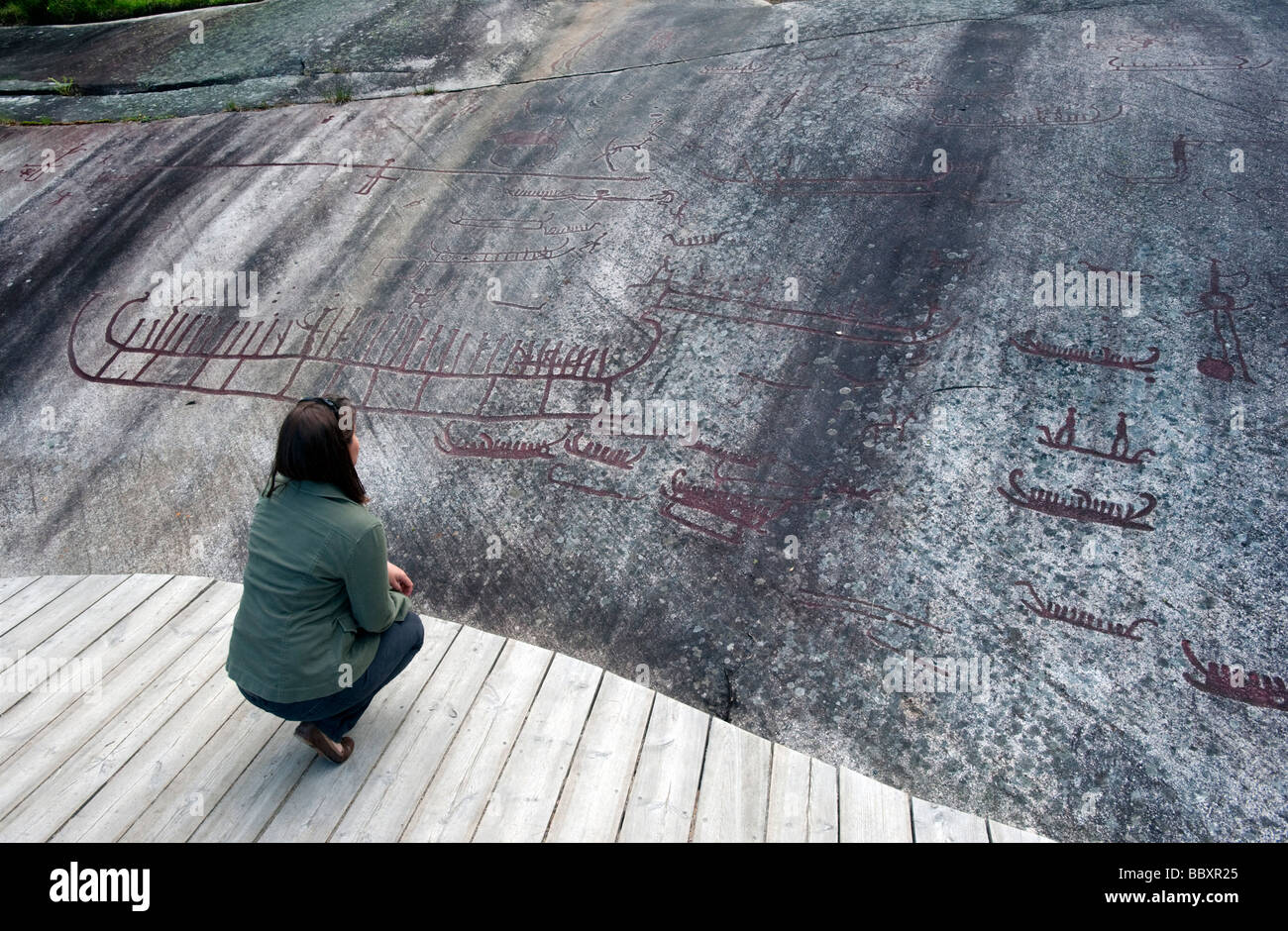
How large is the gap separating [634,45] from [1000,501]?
6.18m

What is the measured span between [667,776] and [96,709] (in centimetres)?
225

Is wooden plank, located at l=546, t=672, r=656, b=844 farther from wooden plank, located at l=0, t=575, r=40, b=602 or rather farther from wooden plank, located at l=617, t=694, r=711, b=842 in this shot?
wooden plank, located at l=0, t=575, r=40, b=602

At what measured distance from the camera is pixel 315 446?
252 centimetres

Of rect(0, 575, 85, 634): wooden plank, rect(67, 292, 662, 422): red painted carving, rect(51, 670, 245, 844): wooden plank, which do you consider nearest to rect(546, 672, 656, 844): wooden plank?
rect(51, 670, 245, 844): wooden plank

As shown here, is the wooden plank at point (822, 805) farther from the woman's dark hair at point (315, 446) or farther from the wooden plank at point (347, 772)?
the woman's dark hair at point (315, 446)

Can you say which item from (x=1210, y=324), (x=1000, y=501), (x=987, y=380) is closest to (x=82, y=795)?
(x=1000, y=501)

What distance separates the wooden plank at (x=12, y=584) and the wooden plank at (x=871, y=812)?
13.0 ft

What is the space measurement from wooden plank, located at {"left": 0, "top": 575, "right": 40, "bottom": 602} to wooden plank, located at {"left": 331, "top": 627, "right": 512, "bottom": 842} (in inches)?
91.5

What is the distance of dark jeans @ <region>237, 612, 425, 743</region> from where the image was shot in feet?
8.95

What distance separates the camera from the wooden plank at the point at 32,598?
3.79m

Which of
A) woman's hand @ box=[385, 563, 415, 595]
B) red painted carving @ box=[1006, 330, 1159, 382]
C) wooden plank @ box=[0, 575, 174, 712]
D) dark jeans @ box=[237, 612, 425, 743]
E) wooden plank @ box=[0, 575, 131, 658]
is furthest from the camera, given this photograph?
red painted carving @ box=[1006, 330, 1159, 382]

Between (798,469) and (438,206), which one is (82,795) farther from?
(438,206)

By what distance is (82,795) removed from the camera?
9.38ft

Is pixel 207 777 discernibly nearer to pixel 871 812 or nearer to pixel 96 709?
pixel 96 709
